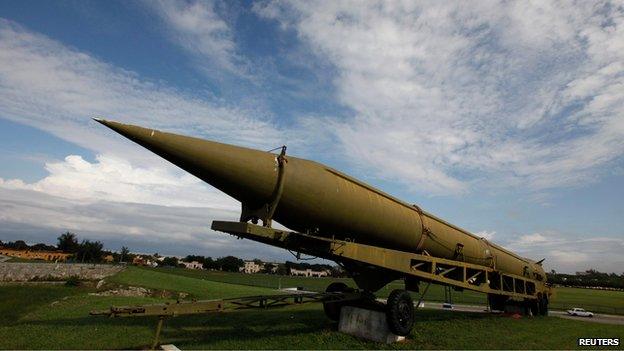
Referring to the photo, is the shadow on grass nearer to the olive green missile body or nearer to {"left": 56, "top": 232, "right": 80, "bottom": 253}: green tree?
the olive green missile body

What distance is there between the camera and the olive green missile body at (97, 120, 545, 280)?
7320 millimetres

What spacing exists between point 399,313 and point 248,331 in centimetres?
424

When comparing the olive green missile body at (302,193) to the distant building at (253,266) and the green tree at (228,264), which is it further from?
the distant building at (253,266)

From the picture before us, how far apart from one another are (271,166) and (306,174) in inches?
33.4

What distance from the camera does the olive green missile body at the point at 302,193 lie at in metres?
7.32

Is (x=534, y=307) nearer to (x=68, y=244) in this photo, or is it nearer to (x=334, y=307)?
(x=334, y=307)

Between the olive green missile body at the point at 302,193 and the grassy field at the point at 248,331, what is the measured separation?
9.02ft

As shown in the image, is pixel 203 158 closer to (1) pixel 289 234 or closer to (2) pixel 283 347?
→ (1) pixel 289 234

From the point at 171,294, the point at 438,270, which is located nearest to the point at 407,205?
the point at 438,270

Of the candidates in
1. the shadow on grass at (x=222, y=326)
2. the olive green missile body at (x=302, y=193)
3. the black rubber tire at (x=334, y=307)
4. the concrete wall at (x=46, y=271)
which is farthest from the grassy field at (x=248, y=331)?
the concrete wall at (x=46, y=271)

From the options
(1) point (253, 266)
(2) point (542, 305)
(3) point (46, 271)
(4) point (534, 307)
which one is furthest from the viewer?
(1) point (253, 266)

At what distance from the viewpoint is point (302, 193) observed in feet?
27.3

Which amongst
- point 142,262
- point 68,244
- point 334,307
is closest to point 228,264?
point 142,262

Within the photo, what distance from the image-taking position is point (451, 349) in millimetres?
10047
